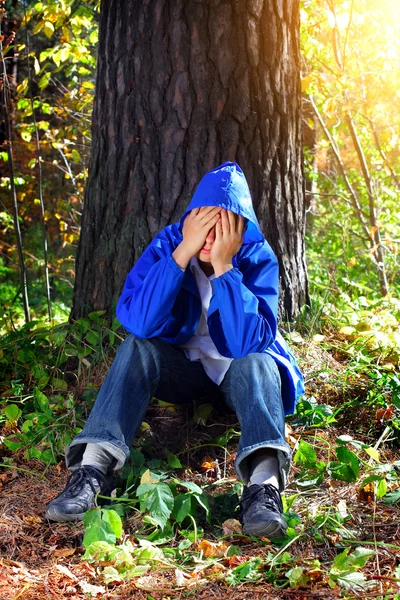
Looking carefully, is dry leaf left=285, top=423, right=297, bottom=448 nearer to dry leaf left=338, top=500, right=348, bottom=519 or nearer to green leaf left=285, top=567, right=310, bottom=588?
dry leaf left=338, top=500, right=348, bottom=519

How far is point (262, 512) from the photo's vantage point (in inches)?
95.3

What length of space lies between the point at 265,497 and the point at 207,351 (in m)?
0.72

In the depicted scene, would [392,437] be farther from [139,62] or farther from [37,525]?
[139,62]

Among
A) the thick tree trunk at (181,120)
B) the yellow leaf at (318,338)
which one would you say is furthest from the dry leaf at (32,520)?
the yellow leaf at (318,338)

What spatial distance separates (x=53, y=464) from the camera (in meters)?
3.04

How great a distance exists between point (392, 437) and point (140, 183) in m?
1.79

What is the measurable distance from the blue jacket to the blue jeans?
7 centimetres

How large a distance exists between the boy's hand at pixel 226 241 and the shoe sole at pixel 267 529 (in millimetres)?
944

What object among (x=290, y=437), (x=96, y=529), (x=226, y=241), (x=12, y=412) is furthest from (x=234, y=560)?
(x=12, y=412)

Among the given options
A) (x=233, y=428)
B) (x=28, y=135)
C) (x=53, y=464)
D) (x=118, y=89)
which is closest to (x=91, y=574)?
(x=53, y=464)

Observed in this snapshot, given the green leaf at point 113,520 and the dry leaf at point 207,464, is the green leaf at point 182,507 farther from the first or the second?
the dry leaf at point 207,464

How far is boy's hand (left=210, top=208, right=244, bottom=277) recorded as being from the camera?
2.75 meters

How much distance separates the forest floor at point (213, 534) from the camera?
6.89 ft

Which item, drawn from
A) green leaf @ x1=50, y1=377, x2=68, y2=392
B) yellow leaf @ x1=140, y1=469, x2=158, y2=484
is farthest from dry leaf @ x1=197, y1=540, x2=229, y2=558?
green leaf @ x1=50, y1=377, x2=68, y2=392
